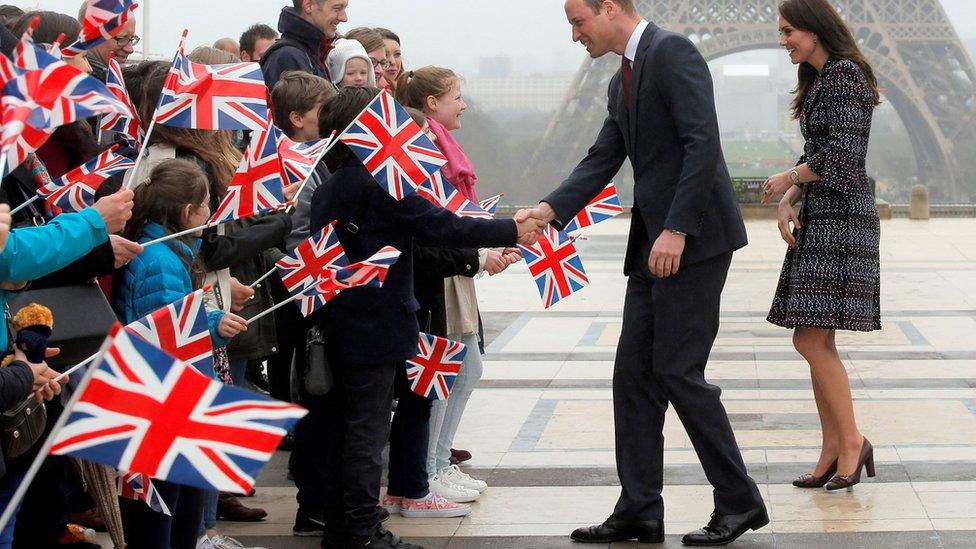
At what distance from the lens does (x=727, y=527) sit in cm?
467

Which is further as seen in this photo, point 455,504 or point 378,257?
point 455,504

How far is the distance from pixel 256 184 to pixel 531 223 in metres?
0.98

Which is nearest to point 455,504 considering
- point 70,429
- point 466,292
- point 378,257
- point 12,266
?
point 466,292

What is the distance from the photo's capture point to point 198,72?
14.7 ft

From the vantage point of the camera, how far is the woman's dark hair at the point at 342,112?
469 cm

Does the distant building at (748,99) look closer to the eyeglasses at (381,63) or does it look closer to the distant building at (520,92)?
the distant building at (520,92)

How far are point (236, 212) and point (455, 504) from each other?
1.47 metres

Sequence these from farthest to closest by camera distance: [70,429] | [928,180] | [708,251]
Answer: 1. [928,180]
2. [708,251]
3. [70,429]

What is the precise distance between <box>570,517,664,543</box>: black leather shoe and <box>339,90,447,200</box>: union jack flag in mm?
1224

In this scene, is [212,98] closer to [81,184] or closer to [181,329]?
[81,184]

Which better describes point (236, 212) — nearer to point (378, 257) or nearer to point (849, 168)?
point (378, 257)

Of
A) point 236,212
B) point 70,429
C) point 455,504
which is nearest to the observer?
point 70,429

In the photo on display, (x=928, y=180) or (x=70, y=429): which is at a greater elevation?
(x=70, y=429)

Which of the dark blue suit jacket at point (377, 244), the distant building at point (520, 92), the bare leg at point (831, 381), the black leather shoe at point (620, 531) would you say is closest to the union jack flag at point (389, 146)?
the dark blue suit jacket at point (377, 244)
